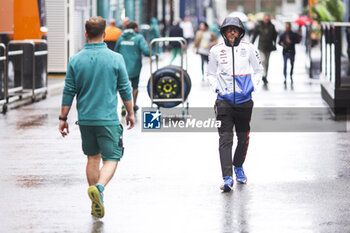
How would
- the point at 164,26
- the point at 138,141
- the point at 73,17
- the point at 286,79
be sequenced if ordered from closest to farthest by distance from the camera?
the point at 138,141 < the point at 286,79 < the point at 73,17 < the point at 164,26

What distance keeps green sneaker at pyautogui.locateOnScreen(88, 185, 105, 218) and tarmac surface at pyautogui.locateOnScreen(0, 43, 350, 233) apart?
73mm

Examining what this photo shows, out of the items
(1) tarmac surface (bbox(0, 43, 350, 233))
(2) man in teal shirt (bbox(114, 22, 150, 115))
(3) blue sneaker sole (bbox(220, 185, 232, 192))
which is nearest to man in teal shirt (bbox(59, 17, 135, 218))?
(1) tarmac surface (bbox(0, 43, 350, 233))

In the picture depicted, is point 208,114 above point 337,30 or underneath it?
underneath

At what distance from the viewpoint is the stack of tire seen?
15953 mm

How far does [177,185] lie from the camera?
8.83 meters

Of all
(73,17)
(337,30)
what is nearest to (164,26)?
(73,17)

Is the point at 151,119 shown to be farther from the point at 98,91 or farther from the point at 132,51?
the point at 98,91

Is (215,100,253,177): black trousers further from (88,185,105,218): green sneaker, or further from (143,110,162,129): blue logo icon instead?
(143,110,162,129): blue logo icon

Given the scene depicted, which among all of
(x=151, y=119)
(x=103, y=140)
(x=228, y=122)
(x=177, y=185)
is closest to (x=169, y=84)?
(x=151, y=119)

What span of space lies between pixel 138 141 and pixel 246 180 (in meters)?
3.67

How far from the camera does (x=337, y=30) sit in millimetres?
16062

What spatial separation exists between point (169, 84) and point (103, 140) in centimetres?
891

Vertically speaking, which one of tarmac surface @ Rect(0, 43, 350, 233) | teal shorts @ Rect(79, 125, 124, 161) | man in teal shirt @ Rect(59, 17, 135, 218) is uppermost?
man in teal shirt @ Rect(59, 17, 135, 218)

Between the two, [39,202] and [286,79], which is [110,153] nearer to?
[39,202]
